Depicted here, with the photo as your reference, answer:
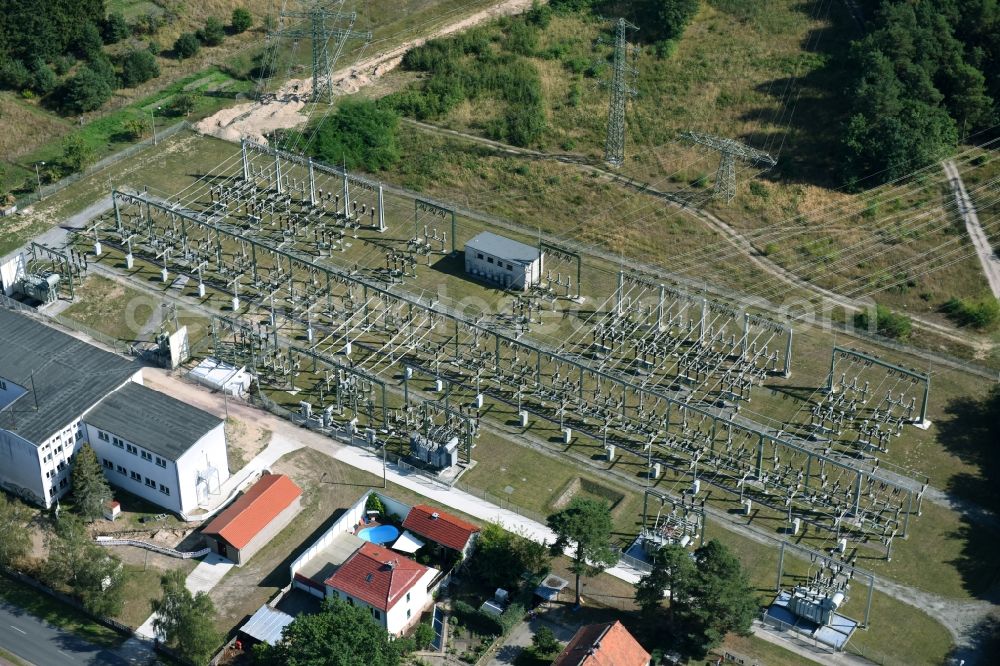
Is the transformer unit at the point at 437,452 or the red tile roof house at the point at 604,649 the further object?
the transformer unit at the point at 437,452

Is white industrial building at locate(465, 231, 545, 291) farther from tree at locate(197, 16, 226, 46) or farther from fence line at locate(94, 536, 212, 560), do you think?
tree at locate(197, 16, 226, 46)

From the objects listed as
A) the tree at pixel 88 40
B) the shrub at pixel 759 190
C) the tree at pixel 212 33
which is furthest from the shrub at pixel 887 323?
the tree at pixel 88 40

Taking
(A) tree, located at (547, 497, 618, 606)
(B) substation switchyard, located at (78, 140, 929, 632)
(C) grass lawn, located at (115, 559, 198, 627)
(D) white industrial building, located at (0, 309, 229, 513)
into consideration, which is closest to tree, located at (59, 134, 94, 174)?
(B) substation switchyard, located at (78, 140, 929, 632)

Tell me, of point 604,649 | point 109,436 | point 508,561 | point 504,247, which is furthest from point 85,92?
point 604,649

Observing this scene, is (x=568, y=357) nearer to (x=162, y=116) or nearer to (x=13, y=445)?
(x=13, y=445)

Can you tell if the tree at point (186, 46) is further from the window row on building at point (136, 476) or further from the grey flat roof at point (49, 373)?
the window row on building at point (136, 476)

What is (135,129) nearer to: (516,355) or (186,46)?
(186,46)
